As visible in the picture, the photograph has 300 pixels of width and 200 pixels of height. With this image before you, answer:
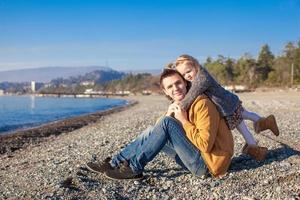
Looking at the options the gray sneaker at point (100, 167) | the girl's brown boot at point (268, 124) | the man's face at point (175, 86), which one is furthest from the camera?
the girl's brown boot at point (268, 124)

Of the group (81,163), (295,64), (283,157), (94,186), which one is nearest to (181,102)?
(94,186)

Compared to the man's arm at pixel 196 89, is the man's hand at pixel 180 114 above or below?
below

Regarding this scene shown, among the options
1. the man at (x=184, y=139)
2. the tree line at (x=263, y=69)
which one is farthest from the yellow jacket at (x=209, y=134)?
the tree line at (x=263, y=69)

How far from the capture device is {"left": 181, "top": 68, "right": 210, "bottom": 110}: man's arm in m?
5.75

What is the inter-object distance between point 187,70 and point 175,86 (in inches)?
10.2

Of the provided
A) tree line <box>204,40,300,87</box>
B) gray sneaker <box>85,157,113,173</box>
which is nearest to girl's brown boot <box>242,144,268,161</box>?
gray sneaker <box>85,157,113,173</box>

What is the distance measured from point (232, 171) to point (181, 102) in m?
1.44

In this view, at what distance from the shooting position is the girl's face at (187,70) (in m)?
5.92

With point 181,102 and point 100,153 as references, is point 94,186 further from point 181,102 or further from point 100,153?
point 100,153

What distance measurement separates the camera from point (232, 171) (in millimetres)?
6551

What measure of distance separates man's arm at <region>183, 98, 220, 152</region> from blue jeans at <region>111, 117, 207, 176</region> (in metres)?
0.21

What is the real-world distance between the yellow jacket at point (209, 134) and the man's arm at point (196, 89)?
6 cm

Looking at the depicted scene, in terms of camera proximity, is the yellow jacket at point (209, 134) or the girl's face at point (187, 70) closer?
the yellow jacket at point (209, 134)

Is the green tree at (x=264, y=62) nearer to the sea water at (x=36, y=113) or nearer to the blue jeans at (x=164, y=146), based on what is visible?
the sea water at (x=36, y=113)
